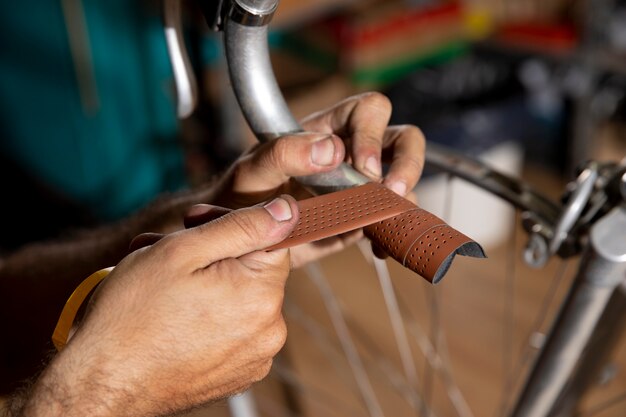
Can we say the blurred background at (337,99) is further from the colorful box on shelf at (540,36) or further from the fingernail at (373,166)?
the fingernail at (373,166)

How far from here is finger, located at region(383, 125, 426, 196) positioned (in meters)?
0.64

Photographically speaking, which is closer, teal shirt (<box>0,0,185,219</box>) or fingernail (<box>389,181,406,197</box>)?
fingernail (<box>389,181,406,197</box>)

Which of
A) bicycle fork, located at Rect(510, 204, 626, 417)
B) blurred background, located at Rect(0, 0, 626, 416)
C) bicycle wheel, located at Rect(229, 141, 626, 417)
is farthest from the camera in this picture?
blurred background, located at Rect(0, 0, 626, 416)

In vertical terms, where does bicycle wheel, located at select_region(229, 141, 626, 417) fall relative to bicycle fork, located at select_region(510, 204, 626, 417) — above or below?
below

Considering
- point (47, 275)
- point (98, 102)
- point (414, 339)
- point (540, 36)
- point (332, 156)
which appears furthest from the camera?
point (540, 36)

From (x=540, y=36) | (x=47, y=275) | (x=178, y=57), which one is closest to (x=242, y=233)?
(x=178, y=57)

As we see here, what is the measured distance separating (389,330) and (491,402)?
32 cm

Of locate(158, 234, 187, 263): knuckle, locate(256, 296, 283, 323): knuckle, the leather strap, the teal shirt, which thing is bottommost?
the teal shirt

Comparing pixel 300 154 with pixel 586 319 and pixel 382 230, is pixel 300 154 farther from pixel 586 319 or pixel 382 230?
pixel 586 319

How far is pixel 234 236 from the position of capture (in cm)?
48

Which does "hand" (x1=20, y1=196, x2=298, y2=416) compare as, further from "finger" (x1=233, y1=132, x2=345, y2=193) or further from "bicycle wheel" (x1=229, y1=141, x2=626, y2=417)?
"bicycle wheel" (x1=229, y1=141, x2=626, y2=417)

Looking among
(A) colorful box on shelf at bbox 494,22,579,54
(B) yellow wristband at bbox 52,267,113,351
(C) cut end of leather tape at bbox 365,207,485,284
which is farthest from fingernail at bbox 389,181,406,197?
(A) colorful box on shelf at bbox 494,22,579,54

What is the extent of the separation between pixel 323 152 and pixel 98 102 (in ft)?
5.18

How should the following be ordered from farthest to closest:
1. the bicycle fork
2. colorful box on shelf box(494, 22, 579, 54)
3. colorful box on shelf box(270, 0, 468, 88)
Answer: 1. colorful box on shelf box(494, 22, 579, 54)
2. colorful box on shelf box(270, 0, 468, 88)
3. the bicycle fork
